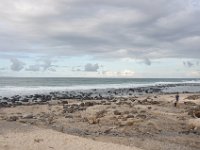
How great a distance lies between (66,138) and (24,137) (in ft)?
4.87

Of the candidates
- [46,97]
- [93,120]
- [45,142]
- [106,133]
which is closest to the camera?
[45,142]

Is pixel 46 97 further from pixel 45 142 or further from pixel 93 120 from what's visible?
pixel 45 142

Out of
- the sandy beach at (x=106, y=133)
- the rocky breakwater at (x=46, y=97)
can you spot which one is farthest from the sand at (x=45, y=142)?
the rocky breakwater at (x=46, y=97)

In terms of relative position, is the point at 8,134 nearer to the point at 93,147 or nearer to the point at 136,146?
the point at 93,147

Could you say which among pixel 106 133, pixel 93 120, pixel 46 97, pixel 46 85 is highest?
pixel 46 85

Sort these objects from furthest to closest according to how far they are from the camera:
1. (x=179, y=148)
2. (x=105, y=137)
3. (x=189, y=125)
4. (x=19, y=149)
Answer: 1. (x=189, y=125)
2. (x=105, y=137)
3. (x=179, y=148)
4. (x=19, y=149)

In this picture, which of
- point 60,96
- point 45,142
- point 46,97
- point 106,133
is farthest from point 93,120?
point 60,96

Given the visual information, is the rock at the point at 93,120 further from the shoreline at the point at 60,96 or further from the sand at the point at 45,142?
the shoreline at the point at 60,96

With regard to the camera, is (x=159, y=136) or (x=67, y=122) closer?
(x=159, y=136)

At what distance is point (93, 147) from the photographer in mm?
12211

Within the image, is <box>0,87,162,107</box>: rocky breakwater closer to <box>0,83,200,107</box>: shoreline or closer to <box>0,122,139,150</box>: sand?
<box>0,83,200,107</box>: shoreline

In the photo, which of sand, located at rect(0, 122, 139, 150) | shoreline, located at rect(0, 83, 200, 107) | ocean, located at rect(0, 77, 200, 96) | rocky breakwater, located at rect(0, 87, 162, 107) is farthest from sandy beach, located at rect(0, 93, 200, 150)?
ocean, located at rect(0, 77, 200, 96)

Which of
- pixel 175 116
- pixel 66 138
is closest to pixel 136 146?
pixel 66 138

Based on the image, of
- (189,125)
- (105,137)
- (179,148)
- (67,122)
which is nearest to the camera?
(179,148)
